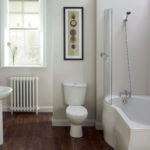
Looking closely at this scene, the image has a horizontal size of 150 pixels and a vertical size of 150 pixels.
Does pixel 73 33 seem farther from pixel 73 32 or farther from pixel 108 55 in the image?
pixel 108 55

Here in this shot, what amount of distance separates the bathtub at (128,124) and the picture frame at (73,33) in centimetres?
101

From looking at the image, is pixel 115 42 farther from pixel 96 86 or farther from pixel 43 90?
pixel 43 90

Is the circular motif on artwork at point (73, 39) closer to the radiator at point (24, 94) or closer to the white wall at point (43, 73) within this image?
the white wall at point (43, 73)

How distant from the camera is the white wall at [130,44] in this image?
370 centimetres

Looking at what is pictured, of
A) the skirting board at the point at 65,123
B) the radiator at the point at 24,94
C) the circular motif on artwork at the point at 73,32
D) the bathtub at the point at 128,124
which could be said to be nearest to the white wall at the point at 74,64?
the skirting board at the point at 65,123

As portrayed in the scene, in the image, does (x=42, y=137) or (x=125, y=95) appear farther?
(x=125, y=95)

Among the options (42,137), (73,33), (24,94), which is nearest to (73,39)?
(73,33)

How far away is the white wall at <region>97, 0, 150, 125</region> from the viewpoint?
12.1 ft

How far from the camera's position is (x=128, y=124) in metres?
2.49

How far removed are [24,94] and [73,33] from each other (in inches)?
65.4

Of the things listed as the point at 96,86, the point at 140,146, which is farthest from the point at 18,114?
the point at 140,146

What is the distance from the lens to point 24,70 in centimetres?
469

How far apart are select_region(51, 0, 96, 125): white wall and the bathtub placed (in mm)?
594

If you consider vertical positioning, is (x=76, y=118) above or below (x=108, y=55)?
below
